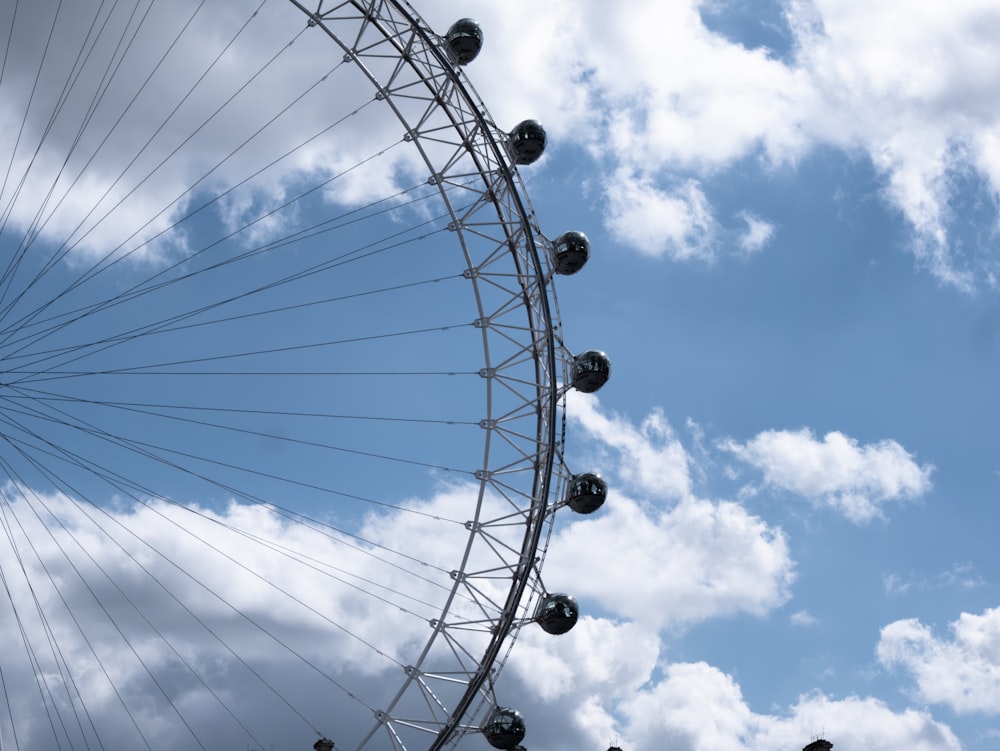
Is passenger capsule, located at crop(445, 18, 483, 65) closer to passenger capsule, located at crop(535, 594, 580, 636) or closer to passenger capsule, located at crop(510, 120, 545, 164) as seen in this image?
passenger capsule, located at crop(510, 120, 545, 164)

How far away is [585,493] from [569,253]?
5939 millimetres

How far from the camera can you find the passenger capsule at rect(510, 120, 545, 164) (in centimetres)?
4238

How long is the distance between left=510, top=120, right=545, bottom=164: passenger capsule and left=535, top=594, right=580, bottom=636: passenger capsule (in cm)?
1086

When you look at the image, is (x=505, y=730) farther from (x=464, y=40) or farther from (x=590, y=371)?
(x=464, y=40)

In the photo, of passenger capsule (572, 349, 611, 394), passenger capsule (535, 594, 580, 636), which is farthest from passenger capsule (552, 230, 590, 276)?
passenger capsule (535, 594, 580, 636)

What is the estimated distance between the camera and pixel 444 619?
40.8 meters

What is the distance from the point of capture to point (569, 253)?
4216cm

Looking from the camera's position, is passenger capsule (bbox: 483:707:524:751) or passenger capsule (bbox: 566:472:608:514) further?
passenger capsule (bbox: 566:472:608:514)

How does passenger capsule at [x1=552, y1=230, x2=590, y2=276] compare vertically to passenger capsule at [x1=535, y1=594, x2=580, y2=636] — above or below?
above

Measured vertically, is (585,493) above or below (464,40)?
below

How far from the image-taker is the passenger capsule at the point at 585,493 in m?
41.9

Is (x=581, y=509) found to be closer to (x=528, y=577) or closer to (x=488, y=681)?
(x=528, y=577)

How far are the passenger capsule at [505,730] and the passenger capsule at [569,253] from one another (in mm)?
10957

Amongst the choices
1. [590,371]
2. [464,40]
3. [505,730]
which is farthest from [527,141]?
[505,730]
